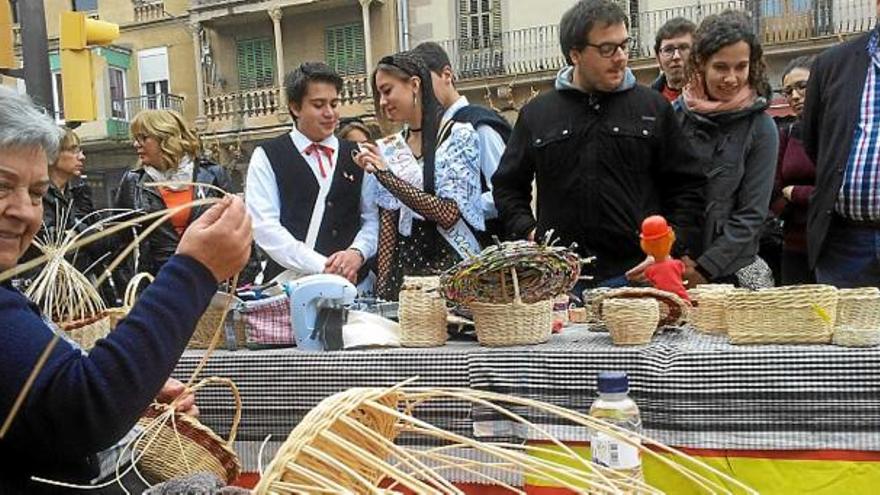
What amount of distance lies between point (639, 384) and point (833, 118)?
115cm

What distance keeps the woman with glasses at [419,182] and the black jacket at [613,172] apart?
248 millimetres

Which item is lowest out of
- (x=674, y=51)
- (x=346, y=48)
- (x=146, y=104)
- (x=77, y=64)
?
(x=674, y=51)

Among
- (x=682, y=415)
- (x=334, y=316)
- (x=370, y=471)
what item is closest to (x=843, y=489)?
(x=682, y=415)

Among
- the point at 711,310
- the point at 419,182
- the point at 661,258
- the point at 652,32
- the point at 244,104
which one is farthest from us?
the point at 244,104

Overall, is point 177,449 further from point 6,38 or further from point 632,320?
point 6,38

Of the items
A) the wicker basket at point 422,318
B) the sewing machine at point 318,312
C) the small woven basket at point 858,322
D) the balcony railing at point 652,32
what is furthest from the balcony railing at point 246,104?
the small woven basket at point 858,322

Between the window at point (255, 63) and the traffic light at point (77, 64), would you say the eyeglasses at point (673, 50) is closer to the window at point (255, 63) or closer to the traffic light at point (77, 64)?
the traffic light at point (77, 64)

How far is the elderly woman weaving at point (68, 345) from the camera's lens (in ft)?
3.58

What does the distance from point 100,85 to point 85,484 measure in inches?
791

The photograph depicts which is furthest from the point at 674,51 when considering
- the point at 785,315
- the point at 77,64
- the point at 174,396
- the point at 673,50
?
the point at 77,64

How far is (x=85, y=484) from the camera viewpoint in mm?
1306

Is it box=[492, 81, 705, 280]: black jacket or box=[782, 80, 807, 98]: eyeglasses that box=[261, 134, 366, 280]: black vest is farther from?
box=[782, 80, 807, 98]: eyeglasses

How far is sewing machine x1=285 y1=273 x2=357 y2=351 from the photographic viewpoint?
2039 millimetres

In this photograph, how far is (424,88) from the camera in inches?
106
